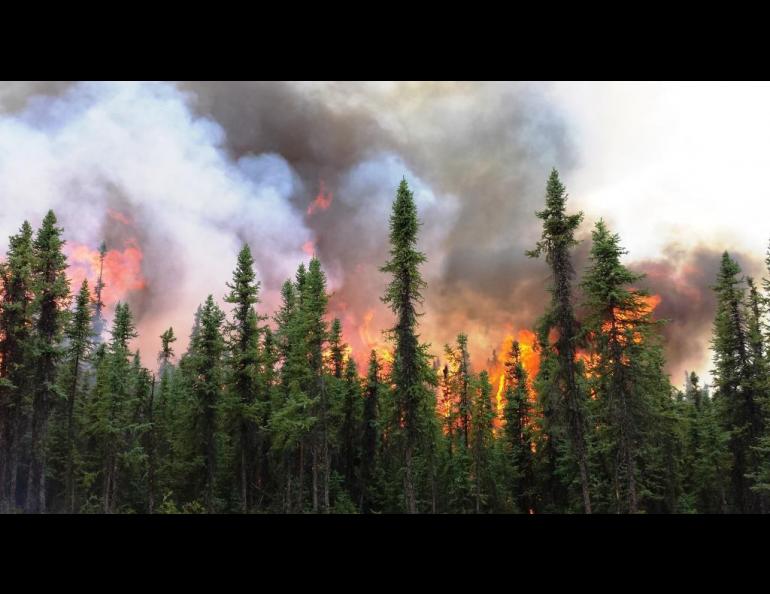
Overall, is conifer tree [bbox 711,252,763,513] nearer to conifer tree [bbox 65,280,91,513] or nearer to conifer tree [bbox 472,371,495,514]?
conifer tree [bbox 472,371,495,514]

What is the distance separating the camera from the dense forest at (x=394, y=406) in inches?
1072

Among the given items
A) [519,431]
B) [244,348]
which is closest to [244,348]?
[244,348]

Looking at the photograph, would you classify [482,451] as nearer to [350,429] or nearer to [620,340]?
[350,429]

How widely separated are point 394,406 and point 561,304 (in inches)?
497

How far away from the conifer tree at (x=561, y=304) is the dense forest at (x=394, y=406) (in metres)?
0.08

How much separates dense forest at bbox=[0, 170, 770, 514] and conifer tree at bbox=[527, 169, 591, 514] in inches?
3.2

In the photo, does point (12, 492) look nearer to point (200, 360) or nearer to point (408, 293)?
point (200, 360)

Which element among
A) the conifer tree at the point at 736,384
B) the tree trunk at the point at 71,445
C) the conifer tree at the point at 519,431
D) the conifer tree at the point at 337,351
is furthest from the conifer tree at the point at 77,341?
the conifer tree at the point at 736,384

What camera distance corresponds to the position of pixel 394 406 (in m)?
31.6

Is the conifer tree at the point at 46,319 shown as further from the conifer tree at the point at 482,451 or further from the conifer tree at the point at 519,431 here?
the conifer tree at the point at 519,431

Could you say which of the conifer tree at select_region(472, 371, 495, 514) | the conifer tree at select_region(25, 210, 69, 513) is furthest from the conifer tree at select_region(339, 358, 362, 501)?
the conifer tree at select_region(25, 210, 69, 513)
